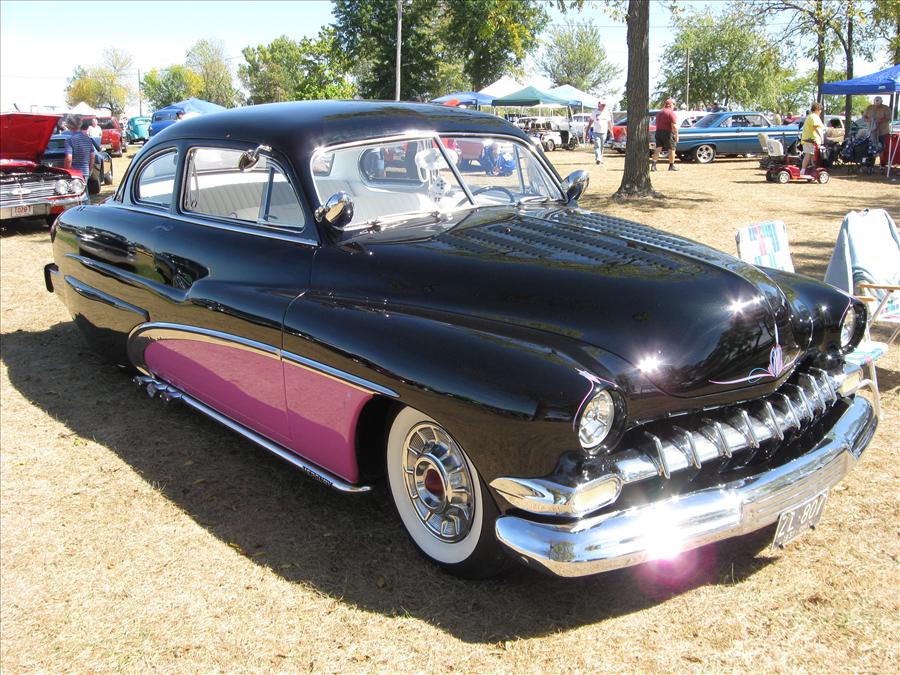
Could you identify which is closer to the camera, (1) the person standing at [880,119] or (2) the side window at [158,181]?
(2) the side window at [158,181]

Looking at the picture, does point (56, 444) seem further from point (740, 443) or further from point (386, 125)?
point (740, 443)

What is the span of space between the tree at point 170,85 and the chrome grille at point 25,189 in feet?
306

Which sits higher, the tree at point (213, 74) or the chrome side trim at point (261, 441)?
the tree at point (213, 74)

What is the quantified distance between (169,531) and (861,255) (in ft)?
15.0

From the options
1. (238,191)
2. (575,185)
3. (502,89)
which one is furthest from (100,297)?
(502,89)

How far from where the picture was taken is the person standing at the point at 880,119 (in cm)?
1762

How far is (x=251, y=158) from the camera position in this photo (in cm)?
387

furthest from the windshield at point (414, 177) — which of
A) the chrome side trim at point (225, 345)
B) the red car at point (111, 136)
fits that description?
the red car at point (111, 136)

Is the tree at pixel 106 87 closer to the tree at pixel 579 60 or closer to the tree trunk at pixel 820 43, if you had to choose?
the tree at pixel 579 60

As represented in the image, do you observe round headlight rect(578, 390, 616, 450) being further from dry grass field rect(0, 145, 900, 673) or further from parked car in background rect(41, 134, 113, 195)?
parked car in background rect(41, 134, 113, 195)

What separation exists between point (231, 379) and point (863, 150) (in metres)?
18.4

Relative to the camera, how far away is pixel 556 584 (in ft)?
9.96

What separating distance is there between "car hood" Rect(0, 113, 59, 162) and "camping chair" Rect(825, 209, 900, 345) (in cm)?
1093

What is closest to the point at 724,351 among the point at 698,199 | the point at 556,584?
the point at 556,584
